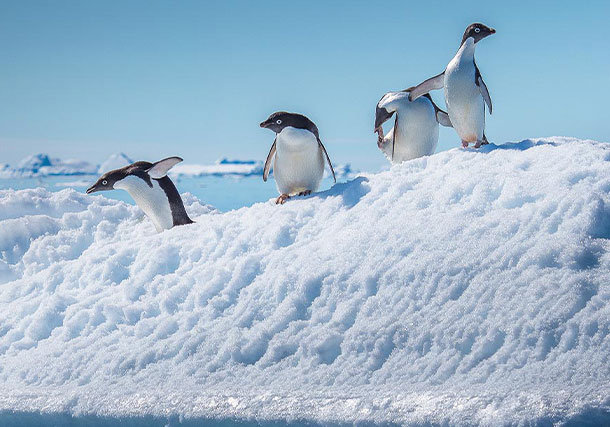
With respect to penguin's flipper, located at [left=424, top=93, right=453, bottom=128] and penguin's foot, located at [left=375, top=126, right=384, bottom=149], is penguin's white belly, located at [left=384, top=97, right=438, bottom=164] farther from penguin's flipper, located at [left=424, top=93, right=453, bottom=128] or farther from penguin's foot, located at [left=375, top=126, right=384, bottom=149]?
penguin's foot, located at [left=375, top=126, right=384, bottom=149]

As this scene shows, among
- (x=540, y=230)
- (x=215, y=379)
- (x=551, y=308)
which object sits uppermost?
(x=540, y=230)

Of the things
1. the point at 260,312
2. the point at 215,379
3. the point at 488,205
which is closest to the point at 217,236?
the point at 260,312

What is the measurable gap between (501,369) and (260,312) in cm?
178

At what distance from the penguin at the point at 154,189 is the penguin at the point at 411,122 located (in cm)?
231

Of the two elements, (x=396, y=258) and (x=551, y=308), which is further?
(x=396, y=258)

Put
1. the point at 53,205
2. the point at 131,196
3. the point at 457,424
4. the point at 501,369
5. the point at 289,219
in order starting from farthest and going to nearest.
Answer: the point at 53,205 → the point at 131,196 → the point at 289,219 → the point at 501,369 → the point at 457,424

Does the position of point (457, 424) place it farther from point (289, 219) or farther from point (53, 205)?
point (53, 205)

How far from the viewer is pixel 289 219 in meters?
5.80

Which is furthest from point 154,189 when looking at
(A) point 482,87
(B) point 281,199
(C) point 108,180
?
(A) point 482,87

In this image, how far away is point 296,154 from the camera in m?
6.39

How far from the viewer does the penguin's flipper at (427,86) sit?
21.7ft

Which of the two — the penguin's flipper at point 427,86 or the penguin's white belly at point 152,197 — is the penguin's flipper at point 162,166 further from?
the penguin's flipper at point 427,86

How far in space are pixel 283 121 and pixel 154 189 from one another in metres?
1.91

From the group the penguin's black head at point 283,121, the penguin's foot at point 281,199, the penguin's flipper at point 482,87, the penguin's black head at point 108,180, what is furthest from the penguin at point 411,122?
the penguin's black head at point 108,180
